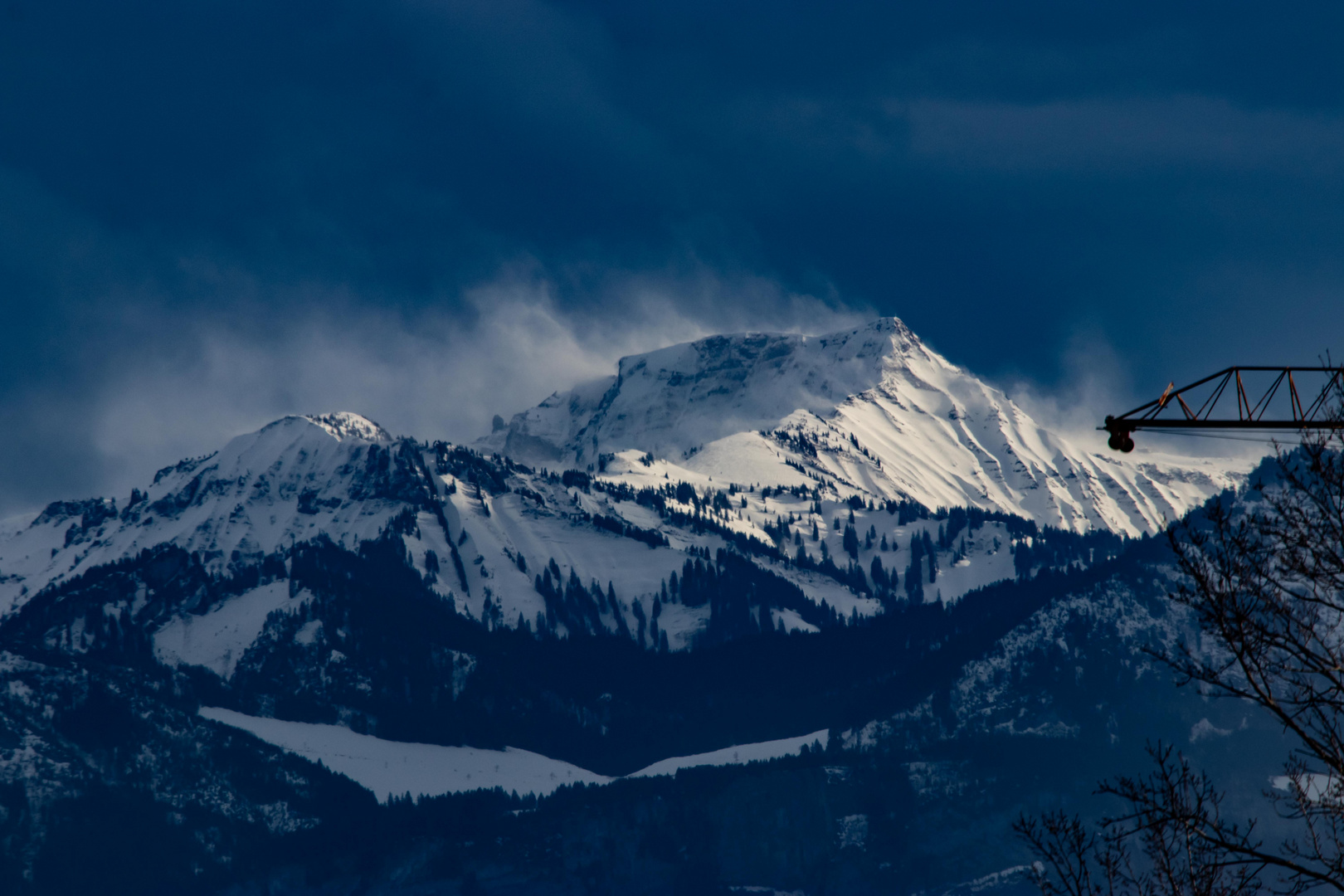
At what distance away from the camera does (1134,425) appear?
139 ft

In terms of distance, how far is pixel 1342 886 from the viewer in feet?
106

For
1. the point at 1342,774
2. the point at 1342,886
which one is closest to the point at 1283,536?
the point at 1342,774

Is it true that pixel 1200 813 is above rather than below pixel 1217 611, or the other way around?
below

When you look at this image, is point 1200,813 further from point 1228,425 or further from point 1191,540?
point 1228,425

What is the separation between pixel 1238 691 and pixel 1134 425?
1026 centimetres

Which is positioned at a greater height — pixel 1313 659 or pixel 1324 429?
pixel 1324 429

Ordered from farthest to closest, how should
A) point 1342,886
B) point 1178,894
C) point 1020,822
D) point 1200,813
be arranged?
point 1020,822, point 1178,894, point 1200,813, point 1342,886

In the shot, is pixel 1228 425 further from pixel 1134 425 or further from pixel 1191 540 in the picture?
pixel 1191 540

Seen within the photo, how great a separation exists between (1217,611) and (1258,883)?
19.0 feet

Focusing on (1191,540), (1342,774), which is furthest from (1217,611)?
(1342,774)

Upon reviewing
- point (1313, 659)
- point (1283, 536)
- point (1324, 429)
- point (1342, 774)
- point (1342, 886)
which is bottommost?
point (1342, 886)

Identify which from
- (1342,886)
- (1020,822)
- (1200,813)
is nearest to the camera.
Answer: (1342,886)

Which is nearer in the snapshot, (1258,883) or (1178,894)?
(1258,883)

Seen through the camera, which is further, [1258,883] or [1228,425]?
[1228,425]
